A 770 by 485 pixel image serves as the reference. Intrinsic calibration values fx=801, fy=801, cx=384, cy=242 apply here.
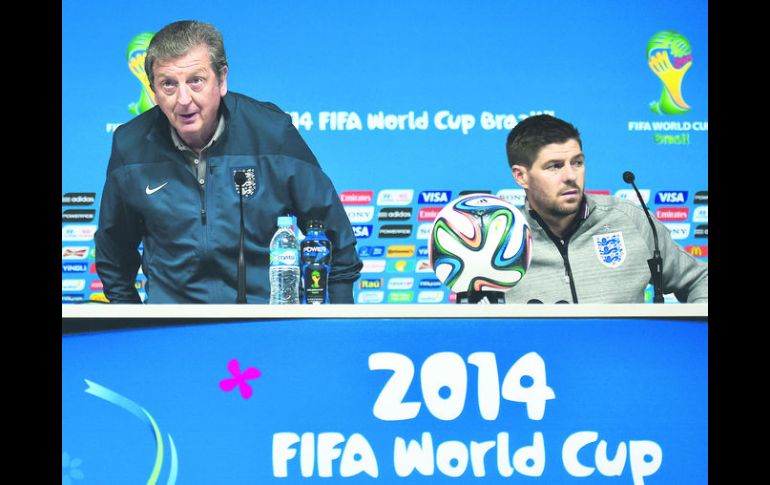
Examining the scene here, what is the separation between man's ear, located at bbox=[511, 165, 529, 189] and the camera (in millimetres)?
3242

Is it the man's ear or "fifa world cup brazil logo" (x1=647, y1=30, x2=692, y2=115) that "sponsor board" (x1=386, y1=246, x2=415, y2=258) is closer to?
the man's ear

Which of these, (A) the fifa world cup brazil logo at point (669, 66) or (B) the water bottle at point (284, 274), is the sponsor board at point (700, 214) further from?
(B) the water bottle at point (284, 274)

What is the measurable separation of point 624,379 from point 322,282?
80 centimetres

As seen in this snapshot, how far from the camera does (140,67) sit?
3.33 metres

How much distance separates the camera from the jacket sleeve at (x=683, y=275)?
317 cm

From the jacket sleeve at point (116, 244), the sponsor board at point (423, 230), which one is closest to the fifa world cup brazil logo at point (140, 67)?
the jacket sleeve at point (116, 244)

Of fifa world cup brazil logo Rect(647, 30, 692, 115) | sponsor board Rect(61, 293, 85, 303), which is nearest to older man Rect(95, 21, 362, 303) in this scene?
sponsor board Rect(61, 293, 85, 303)

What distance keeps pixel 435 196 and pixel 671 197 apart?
99 cm

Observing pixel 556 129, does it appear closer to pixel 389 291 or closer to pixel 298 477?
pixel 389 291

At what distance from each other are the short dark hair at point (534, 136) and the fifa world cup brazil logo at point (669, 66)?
0.43m

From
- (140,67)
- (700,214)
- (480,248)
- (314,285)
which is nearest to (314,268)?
(314,285)

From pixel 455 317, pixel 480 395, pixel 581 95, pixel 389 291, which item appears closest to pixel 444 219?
pixel 455 317

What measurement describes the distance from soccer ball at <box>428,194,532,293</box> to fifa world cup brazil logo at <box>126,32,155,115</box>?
5.76 ft

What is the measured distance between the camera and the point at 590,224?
322 cm
